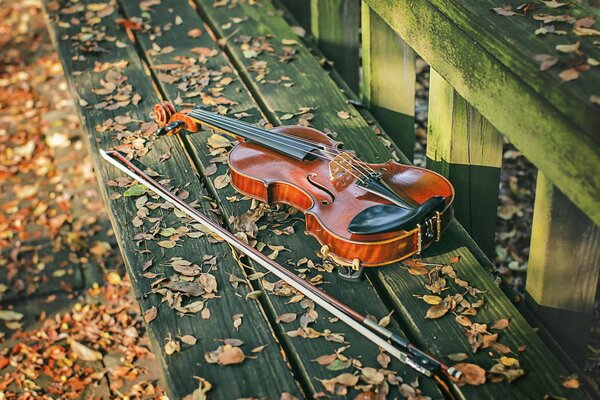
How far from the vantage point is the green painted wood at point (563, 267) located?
96.2 inches

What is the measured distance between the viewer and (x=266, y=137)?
2.94 metres

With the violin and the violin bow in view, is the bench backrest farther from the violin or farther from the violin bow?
the violin bow

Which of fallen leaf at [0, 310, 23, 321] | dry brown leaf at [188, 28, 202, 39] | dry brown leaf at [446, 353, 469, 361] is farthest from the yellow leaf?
dry brown leaf at [188, 28, 202, 39]

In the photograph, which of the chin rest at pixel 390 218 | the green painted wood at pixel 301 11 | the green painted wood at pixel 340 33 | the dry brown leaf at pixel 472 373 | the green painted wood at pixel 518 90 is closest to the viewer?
the green painted wood at pixel 518 90

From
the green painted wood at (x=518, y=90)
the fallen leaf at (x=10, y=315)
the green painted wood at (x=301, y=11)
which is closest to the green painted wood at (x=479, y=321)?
the green painted wood at (x=518, y=90)

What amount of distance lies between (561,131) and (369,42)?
5.06ft

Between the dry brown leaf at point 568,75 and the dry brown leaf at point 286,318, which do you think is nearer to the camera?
the dry brown leaf at point 568,75

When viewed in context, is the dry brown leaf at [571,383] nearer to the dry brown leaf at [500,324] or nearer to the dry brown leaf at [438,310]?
the dry brown leaf at [500,324]

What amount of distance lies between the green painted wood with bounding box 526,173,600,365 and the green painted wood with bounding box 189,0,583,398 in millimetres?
Result: 172

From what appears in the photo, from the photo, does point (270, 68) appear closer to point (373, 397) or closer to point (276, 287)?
point (276, 287)

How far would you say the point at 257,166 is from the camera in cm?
288

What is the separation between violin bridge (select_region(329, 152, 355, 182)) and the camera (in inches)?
106

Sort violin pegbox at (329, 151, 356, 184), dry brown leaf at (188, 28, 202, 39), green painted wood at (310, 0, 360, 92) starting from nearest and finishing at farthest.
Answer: violin pegbox at (329, 151, 356, 184)
green painted wood at (310, 0, 360, 92)
dry brown leaf at (188, 28, 202, 39)

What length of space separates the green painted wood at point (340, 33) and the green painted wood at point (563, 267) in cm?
182
